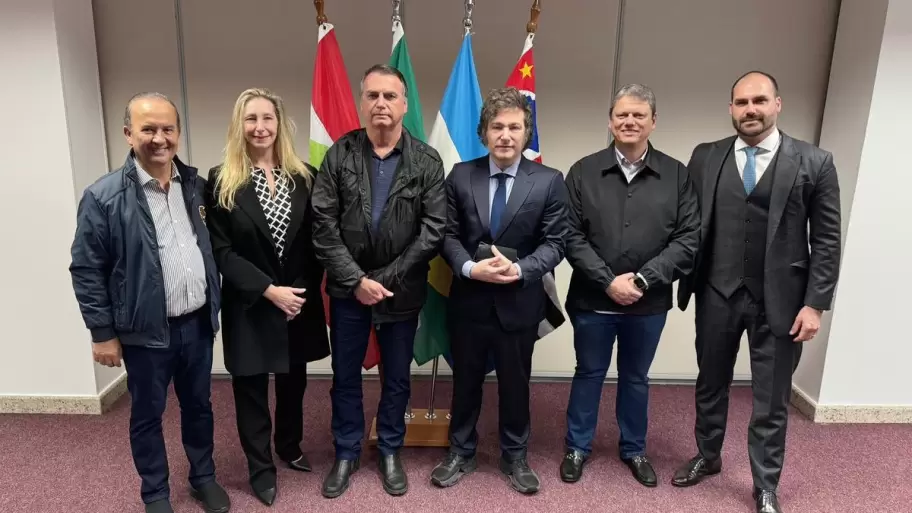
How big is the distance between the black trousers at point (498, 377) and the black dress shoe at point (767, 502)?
969 millimetres

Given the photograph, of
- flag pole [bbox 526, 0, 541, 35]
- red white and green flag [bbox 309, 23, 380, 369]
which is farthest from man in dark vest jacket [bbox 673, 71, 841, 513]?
red white and green flag [bbox 309, 23, 380, 369]

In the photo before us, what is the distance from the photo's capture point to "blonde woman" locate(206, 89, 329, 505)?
2.11 m

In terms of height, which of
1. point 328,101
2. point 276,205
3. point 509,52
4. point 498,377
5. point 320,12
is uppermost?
point 320,12

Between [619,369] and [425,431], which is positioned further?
[425,431]

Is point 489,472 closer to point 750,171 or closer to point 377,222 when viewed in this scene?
point 377,222

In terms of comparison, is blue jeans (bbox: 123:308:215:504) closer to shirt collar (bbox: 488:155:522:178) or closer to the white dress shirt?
shirt collar (bbox: 488:155:522:178)

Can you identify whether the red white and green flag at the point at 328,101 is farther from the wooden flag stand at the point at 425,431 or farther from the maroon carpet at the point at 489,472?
the maroon carpet at the point at 489,472

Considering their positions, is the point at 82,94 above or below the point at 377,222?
above

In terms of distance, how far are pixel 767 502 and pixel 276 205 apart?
2281mm

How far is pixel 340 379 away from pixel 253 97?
1.17 m

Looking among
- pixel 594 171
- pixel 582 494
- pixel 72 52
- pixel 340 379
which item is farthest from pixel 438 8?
pixel 582 494

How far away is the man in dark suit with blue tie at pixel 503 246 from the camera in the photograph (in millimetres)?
2221

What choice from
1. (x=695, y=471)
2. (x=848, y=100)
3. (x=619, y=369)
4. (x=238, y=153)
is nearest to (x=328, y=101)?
(x=238, y=153)

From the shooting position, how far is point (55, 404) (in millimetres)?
3066
